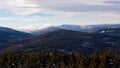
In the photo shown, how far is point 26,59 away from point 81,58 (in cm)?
2693

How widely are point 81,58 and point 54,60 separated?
1981 cm

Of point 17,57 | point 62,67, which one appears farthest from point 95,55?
point 17,57

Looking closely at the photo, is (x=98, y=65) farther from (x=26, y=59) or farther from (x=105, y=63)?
(x=26, y=59)

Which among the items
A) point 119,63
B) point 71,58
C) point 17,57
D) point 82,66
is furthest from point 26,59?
point 119,63

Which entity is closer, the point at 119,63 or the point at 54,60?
the point at 119,63

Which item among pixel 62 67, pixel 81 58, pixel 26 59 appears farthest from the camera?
pixel 26 59

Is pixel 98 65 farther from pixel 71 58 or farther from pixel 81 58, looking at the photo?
pixel 71 58

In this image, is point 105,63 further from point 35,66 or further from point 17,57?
point 17,57

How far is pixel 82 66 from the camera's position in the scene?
432 feet

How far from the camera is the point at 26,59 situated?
149250 millimetres

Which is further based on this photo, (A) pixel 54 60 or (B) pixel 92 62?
(A) pixel 54 60

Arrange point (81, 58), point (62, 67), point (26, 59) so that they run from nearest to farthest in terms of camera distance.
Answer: point (62, 67) → point (81, 58) → point (26, 59)

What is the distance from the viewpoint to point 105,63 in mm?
133125

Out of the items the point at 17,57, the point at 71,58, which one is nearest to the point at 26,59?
the point at 17,57
